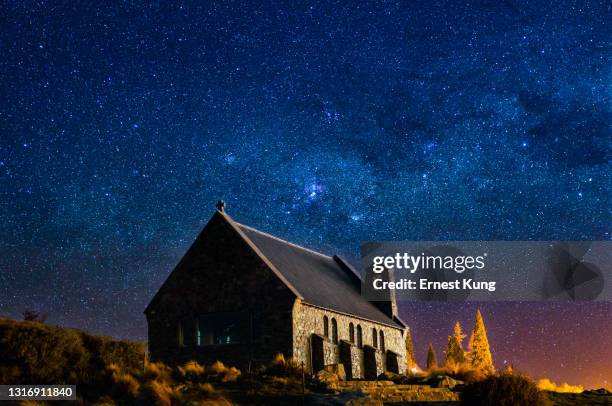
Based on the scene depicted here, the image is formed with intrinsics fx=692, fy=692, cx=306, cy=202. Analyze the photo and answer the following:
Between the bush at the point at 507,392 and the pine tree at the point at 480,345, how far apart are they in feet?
185

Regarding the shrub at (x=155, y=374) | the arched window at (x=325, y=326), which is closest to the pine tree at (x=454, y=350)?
the arched window at (x=325, y=326)

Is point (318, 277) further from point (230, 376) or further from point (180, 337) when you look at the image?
point (230, 376)

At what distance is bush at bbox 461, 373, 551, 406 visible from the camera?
70.9 ft

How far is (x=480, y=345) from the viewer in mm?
78125

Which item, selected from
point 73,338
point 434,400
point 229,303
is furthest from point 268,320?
point 73,338

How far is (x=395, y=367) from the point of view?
45656 mm

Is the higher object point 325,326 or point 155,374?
point 325,326

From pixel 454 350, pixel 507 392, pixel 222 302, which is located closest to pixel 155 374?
pixel 222 302

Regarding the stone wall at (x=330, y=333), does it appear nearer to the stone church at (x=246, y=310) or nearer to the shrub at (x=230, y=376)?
the stone church at (x=246, y=310)

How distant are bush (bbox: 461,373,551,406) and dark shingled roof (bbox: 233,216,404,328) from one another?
44.0 ft

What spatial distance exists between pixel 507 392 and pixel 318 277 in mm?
22111

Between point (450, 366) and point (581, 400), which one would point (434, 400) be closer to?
point (581, 400)

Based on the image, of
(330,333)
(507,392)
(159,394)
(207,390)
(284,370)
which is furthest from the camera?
(330,333)

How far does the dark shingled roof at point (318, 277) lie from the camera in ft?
122
